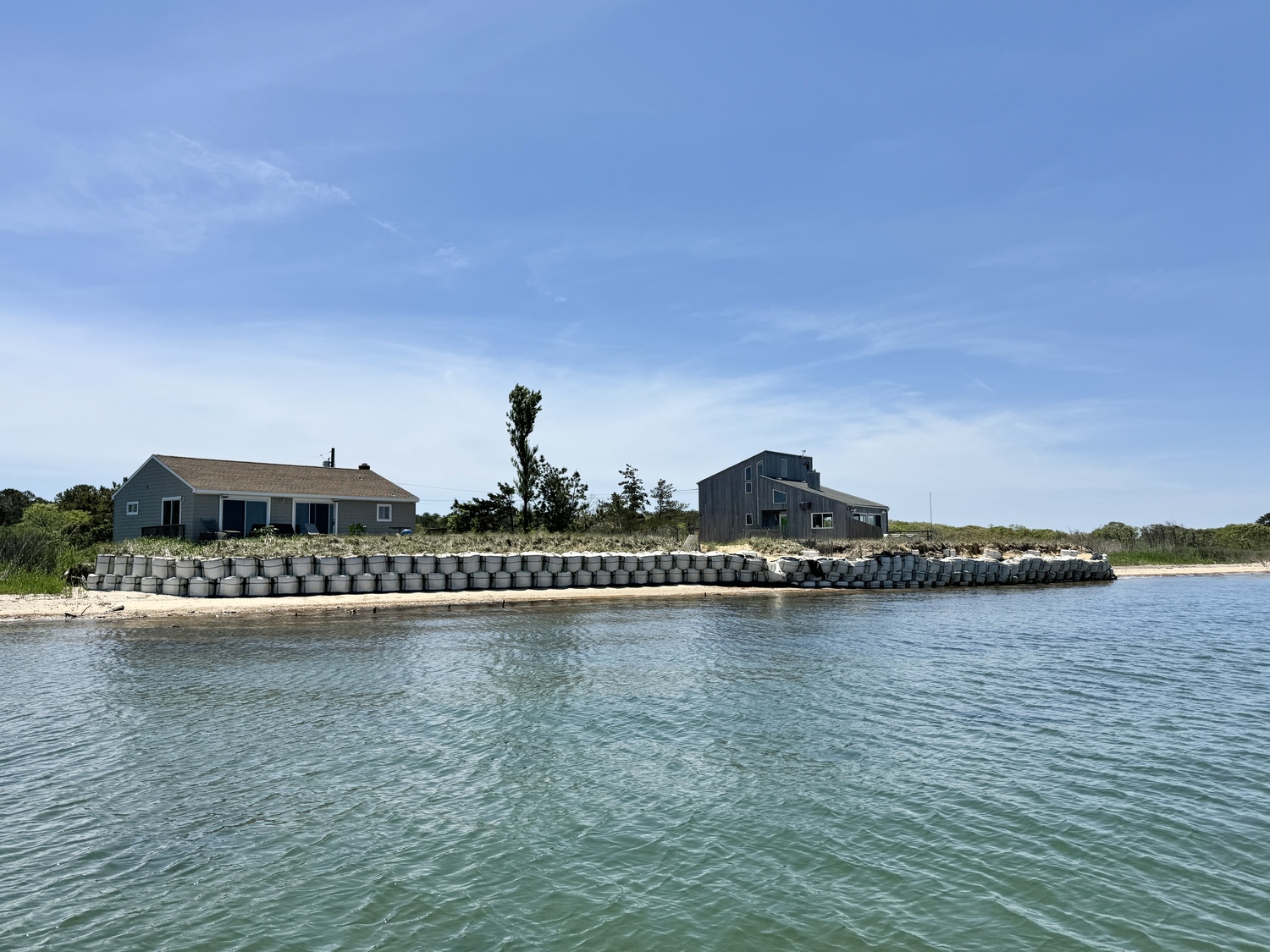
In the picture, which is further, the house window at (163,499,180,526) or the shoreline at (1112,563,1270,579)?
the shoreline at (1112,563,1270,579)

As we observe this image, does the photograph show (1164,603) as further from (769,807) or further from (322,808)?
(322,808)

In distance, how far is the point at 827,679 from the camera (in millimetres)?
14336

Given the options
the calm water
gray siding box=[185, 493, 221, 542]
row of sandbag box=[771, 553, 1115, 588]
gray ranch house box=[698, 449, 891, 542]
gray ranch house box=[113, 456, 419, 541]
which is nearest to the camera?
the calm water

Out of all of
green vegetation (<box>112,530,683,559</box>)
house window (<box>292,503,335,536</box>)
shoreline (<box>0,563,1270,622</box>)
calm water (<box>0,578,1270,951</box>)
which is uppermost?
house window (<box>292,503,335,536</box>)

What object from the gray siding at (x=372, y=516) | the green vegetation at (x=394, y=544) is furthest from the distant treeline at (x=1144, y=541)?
the gray siding at (x=372, y=516)

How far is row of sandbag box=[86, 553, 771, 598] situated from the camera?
1035 inches

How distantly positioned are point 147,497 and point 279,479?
21.7 ft

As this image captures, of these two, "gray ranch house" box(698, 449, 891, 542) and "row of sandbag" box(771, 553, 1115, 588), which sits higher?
"gray ranch house" box(698, 449, 891, 542)

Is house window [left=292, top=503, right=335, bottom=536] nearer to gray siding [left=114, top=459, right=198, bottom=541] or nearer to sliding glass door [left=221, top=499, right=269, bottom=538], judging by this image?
sliding glass door [left=221, top=499, right=269, bottom=538]

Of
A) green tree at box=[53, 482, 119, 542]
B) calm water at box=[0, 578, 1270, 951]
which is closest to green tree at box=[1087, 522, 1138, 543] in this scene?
calm water at box=[0, 578, 1270, 951]

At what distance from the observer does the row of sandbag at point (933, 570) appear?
121 ft

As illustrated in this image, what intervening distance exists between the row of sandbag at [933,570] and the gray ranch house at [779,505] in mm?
8337

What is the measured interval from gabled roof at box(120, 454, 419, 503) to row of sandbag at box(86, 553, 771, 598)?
10980mm

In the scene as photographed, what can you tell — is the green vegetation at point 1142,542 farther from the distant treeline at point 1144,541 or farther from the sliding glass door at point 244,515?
the sliding glass door at point 244,515
